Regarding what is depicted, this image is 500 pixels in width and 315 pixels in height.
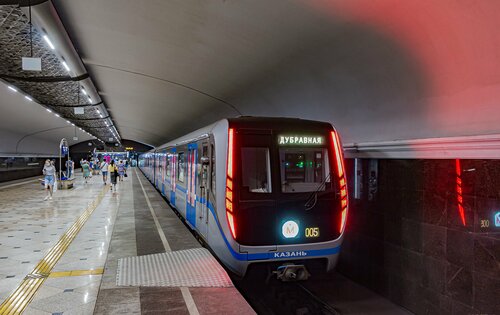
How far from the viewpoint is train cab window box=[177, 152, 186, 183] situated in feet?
31.7

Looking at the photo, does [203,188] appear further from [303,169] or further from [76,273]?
[76,273]

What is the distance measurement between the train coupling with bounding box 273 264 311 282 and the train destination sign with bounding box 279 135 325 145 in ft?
5.44

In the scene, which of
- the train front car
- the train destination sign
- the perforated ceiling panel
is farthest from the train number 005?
the perforated ceiling panel

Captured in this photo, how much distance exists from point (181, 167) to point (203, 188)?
3843mm

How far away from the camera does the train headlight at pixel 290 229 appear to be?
518 centimetres

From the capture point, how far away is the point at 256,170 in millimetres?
5316

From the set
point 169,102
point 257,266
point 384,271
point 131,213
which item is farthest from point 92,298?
point 169,102

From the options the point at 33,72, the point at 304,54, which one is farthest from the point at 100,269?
the point at 33,72

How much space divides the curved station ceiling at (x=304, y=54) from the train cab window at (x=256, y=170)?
2.14 meters

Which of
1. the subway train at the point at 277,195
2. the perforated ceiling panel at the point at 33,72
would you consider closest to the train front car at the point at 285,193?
the subway train at the point at 277,195

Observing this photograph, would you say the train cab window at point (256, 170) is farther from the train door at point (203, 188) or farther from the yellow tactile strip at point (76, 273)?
the yellow tactile strip at point (76, 273)

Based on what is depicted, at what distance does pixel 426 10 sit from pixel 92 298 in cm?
502

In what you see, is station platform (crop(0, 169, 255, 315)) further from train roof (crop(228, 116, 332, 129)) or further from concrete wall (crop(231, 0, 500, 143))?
concrete wall (crop(231, 0, 500, 143))

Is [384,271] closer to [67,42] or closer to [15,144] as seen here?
[67,42]
